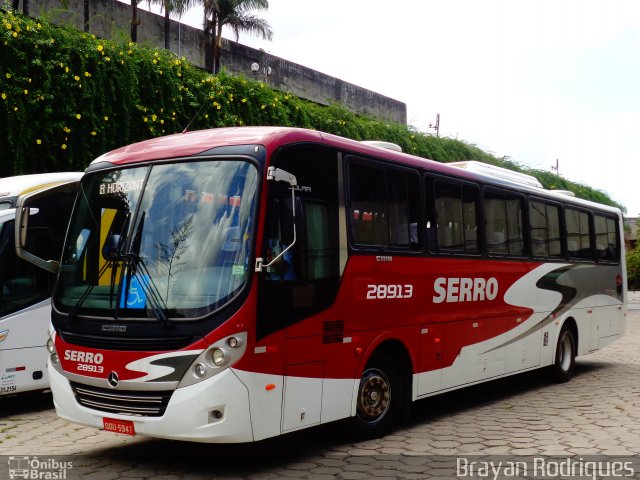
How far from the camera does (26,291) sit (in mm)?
9391

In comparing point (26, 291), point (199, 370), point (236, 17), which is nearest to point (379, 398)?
point (199, 370)

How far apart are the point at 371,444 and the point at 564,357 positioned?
20.0 ft

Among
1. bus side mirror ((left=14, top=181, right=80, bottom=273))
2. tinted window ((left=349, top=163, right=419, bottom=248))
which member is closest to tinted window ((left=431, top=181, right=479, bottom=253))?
tinted window ((left=349, top=163, right=419, bottom=248))

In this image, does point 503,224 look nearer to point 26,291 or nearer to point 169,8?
point 26,291

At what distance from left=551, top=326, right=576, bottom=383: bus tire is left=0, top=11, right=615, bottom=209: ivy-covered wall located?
6.87m

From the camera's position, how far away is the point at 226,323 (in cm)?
615

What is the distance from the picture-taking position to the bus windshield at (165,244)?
6312 millimetres

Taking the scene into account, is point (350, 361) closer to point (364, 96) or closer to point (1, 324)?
point (1, 324)

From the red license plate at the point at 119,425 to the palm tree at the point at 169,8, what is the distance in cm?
2548

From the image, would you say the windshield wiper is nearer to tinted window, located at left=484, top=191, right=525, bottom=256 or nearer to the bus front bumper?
the bus front bumper

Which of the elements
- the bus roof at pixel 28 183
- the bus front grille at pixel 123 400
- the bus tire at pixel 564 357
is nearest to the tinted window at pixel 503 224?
the bus tire at pixel 564 357

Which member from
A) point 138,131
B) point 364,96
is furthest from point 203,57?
point 138,131

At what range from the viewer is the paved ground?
21.9ft

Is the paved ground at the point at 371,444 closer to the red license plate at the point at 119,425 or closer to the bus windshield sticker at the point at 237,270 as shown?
the red license plate at the point at 119,425
